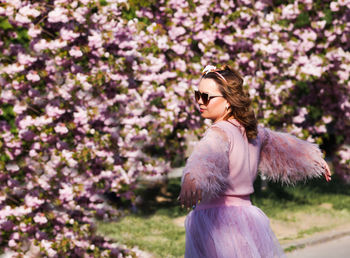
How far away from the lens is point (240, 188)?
3.52 m

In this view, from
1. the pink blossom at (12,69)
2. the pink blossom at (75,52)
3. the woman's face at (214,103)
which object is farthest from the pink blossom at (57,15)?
the woman's face at (214,103)

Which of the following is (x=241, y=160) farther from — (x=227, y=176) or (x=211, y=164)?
(x=211, y=164)

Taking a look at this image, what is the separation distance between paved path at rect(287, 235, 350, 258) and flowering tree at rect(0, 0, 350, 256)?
225 cm

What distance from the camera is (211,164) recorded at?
10.5 ft

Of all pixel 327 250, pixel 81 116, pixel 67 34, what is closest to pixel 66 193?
pixel 81 116

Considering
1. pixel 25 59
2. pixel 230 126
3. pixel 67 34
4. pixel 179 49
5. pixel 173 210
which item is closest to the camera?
pixel 230 126

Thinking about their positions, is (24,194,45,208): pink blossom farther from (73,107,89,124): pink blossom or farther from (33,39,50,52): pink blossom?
(33,39,50,52): pink blossom

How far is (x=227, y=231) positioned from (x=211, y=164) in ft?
1.57

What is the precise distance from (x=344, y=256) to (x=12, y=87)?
180 inches

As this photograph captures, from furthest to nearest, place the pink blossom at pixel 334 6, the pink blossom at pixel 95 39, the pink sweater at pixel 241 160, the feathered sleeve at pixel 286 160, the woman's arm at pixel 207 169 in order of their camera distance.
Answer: the pink blossom at pixel 334 6 → the pink blossom at pixel 95 39 → the feathered sleeve at pixel 286 160 → the pink sweater at pixel 241 160 → the woman's arm at pixel 207 169

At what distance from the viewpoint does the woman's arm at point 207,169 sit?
2.98 metres

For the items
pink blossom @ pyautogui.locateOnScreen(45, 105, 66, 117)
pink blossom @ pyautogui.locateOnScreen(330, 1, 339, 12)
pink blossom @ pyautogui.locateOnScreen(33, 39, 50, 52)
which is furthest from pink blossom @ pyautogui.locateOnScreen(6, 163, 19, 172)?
pink blossom @ pyautogui.locateOnScreen(330, 1, 339, 12)

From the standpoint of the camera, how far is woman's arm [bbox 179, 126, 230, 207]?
2.98 metres

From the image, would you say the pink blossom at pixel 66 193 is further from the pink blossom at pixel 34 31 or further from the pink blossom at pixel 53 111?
A: the pink blossom at pixel 34 31
